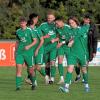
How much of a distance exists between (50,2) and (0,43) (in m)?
20.0

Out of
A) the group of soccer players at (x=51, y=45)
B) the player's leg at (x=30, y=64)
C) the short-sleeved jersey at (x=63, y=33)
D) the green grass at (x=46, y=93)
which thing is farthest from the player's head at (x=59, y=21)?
the green grass at (x=46, y=93)

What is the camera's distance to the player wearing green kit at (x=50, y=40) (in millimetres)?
17609

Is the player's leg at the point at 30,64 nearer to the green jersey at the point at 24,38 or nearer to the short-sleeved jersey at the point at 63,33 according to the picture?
the green jersey at the point at 24,38

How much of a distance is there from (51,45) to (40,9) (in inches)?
1160

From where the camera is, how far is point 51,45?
58.5 feet

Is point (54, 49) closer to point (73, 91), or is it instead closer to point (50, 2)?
point (73, 91)

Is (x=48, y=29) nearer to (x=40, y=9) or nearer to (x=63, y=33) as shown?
(x=63, y=33)

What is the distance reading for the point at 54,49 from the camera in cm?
1786

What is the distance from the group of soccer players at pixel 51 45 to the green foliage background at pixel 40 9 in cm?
2498

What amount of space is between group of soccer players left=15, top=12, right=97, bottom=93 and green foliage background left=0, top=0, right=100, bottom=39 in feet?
82.0

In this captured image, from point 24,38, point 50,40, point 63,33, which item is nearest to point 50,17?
point 63,33

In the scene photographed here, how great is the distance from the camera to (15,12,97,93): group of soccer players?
48.6ft

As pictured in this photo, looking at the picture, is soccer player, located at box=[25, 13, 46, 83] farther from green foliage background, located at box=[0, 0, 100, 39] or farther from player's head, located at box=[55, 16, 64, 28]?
green foliage background, located at box=[0, 0, 100, 39]

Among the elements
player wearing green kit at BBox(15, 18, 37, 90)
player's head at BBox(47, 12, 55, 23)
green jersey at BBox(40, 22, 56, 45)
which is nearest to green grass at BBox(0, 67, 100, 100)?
player wearing green kit at BBox(15, 18, 37, 90)
